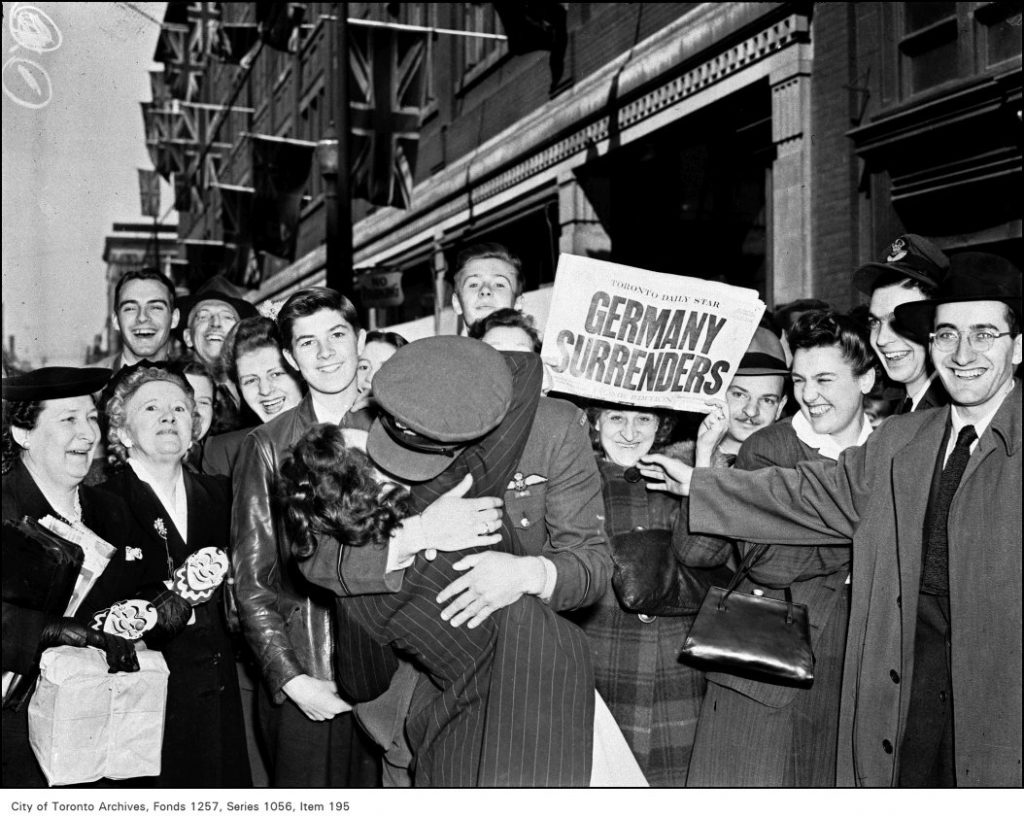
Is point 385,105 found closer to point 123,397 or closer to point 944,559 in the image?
point 123,397

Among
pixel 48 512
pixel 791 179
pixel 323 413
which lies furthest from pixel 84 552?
pixel 791 179

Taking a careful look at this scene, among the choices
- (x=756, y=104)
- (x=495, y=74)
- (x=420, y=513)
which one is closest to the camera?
(x=420, y=513)

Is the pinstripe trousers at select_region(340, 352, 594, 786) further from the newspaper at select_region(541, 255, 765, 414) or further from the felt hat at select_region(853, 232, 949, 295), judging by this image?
the felt hat at select_region(853, 232, 949, 295)

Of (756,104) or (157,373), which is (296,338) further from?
(756,104)

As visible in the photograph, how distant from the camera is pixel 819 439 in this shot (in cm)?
381

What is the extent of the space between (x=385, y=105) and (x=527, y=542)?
7592 mm

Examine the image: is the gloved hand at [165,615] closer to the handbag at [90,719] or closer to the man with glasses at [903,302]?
the handbag at [90,719]

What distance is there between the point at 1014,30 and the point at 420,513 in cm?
592

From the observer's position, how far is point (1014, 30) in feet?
22.5

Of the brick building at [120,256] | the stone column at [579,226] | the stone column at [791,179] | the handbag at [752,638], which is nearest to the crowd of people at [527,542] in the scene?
the handbag at [752,638]

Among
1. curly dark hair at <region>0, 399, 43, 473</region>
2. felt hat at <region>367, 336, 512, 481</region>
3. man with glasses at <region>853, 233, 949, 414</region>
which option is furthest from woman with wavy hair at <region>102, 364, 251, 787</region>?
man with glasses at <region>853, 233, 949, 414</region>

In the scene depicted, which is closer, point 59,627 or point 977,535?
point 977,535
